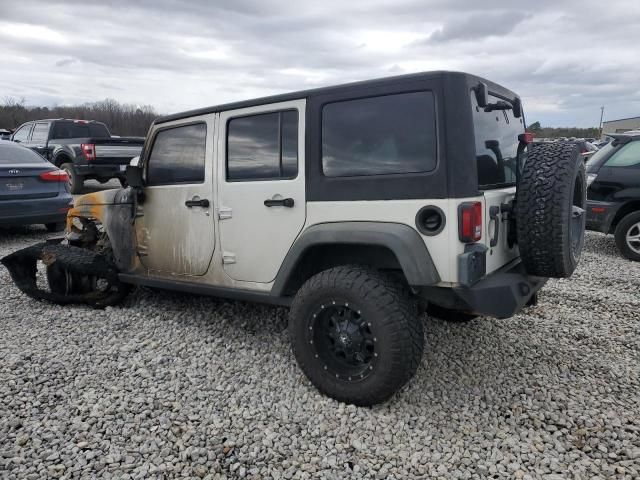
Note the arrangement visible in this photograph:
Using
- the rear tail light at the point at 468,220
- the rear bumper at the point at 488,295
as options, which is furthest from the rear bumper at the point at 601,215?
the rear tail light at the point at 468,220

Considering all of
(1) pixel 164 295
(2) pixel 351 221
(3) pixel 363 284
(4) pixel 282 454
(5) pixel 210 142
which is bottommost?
(4) pixel 282 454

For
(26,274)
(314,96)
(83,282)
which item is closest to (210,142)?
(314,96)

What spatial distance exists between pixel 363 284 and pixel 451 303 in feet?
1.61

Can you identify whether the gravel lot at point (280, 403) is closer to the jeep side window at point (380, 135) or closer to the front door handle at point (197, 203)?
the front door handle at point (197, 203)

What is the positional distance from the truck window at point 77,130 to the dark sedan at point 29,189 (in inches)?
207

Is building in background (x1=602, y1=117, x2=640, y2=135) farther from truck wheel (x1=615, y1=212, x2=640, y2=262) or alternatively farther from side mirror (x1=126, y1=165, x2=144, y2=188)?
side mirror (x1=126, y1=165, x2=144, y2=188)

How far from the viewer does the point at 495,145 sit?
3059mm

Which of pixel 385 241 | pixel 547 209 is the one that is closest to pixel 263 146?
pixel 385 241

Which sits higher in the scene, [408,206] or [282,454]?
[408,206]

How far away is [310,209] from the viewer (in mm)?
3055

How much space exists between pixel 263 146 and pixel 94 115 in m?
28.6

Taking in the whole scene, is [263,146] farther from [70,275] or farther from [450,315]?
[70,275]

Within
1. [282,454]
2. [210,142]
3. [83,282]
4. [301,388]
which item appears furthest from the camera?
[83,282]

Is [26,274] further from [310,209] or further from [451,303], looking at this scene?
[451,303]
